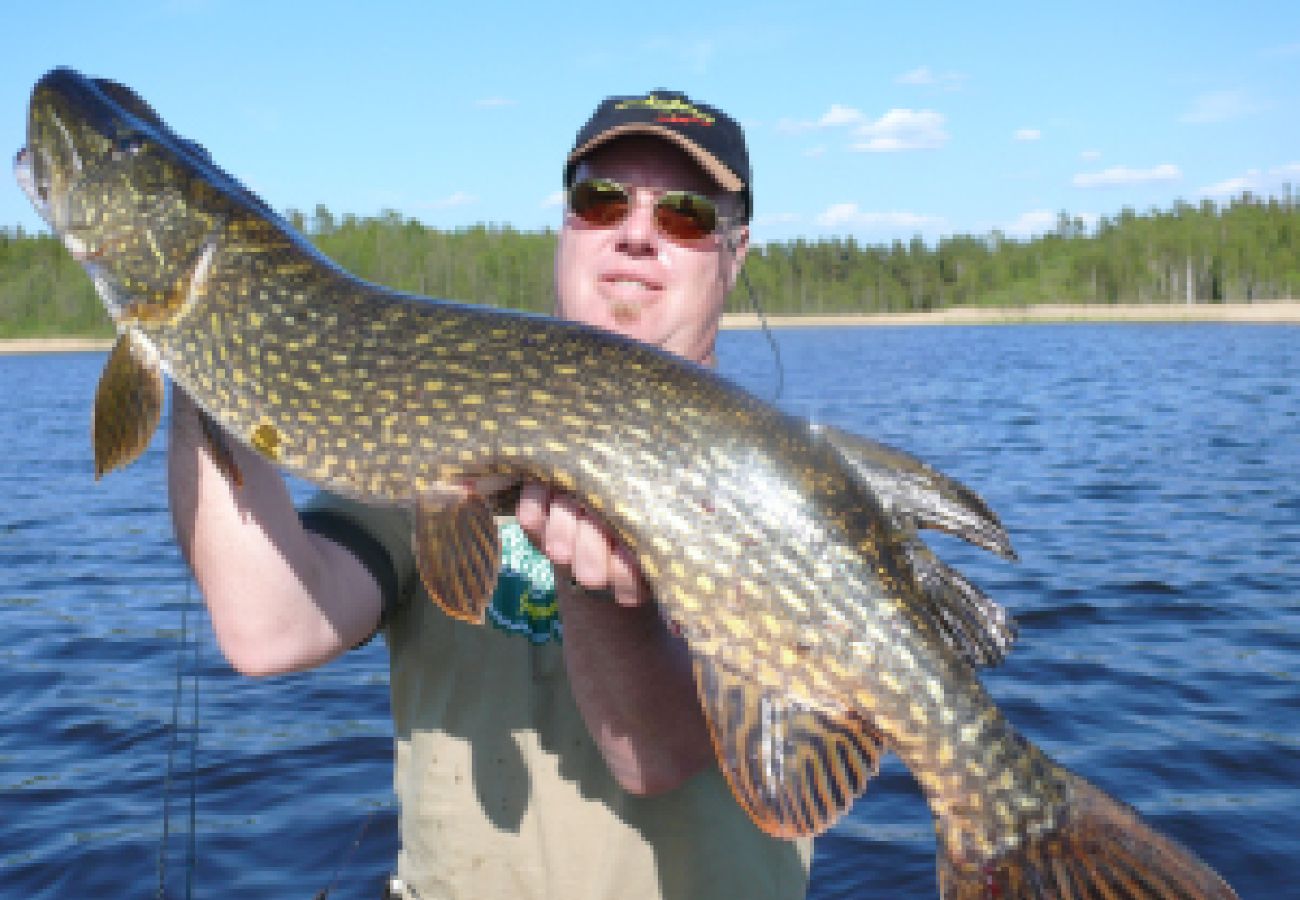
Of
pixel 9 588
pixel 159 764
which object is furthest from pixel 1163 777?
pixel 9 588

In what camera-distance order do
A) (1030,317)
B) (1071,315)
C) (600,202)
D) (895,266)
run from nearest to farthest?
(600,202) → (1071,315) → (1030,317) → (895,266)

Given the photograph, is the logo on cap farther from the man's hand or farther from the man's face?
the man's hand

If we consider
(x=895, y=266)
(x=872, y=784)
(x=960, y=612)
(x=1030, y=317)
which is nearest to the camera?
(x=960, y=612)

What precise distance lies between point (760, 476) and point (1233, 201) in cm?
10965

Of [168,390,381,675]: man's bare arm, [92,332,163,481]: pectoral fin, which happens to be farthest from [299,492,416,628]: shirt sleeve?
[92,332,163,481]: pectoral fin

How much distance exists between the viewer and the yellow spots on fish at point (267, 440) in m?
2.15

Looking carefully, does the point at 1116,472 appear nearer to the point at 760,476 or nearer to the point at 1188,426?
the point at 1188,426

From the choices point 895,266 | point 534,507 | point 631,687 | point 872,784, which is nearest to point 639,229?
point 534,507

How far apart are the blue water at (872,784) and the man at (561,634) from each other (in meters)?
0.46

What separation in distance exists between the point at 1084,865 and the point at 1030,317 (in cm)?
8505

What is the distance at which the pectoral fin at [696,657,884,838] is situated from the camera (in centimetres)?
187

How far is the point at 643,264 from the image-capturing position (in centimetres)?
251

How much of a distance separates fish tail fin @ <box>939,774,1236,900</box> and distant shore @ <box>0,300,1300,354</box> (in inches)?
2616

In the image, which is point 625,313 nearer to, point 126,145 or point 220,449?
point 220,449
